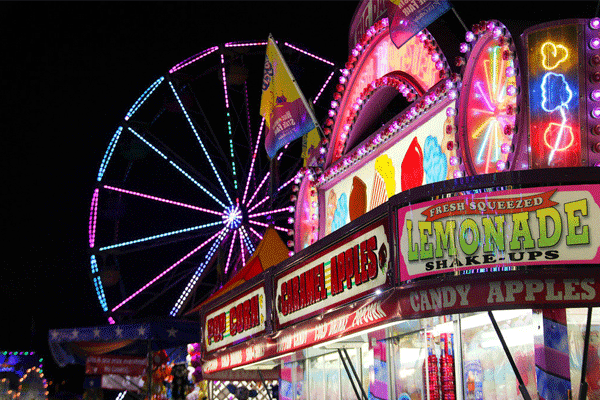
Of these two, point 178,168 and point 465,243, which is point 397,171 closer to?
point 465,243

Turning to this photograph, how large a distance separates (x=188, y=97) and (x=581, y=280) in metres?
18.1

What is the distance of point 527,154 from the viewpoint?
7043mm

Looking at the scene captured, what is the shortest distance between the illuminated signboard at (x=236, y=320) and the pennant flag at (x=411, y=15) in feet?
12.3

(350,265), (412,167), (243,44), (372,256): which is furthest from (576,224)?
(243,44)

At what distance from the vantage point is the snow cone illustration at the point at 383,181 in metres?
10.4

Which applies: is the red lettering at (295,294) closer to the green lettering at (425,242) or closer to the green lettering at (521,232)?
the green lettering at (425,242)

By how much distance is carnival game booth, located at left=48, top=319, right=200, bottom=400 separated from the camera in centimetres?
1842

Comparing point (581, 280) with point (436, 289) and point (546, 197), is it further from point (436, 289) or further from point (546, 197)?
point (436, 289)

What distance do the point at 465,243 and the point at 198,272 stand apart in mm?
15738

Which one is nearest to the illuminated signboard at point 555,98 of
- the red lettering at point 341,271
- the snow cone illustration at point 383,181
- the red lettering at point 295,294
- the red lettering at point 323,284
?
the red lettering at point 341,271

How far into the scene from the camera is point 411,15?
8.84m

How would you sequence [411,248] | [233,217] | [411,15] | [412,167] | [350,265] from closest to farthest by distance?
1. [411,248]
2. [350,265]
3. [411,15]
4. [412,167]
5. [233,217]

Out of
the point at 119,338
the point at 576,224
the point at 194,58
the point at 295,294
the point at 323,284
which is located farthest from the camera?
the point at 194,58

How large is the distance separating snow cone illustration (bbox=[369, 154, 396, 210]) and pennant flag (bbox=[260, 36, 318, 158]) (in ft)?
6.36
